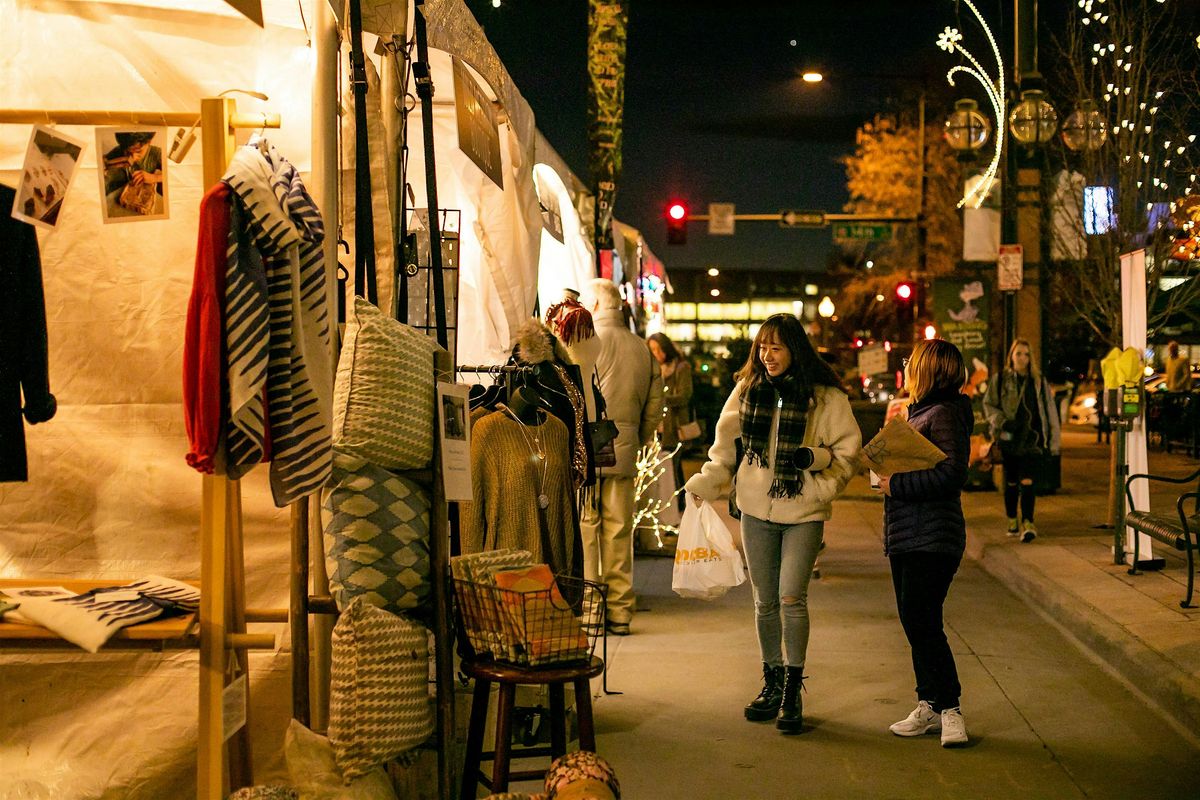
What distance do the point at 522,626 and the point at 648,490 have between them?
25.6ft

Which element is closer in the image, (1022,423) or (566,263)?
(566,263)

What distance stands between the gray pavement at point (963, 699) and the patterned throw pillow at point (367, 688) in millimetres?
1772

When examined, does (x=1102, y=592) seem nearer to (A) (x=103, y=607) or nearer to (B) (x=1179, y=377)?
(A) (x=103, y=607)

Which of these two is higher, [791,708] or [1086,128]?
[1086,128]

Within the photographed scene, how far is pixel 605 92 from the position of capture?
11.6 m

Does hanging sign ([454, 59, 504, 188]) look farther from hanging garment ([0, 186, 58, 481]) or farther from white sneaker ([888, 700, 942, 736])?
white sneaker ([888, 700, 942, 736])

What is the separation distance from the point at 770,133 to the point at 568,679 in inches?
1153

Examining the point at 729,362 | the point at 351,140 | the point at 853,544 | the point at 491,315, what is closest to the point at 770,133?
the point at 729,362

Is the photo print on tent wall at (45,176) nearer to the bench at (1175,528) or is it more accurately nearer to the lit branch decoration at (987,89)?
the bench at (1175,528)

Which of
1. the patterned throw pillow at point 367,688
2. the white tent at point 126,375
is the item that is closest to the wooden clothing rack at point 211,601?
the patterned throw pillow at point 367,688

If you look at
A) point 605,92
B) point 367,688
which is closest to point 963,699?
point 367,688

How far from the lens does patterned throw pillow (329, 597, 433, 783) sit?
3.71 m

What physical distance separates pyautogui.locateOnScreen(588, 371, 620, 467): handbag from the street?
4.13 ft

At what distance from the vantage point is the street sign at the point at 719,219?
29.0 m
